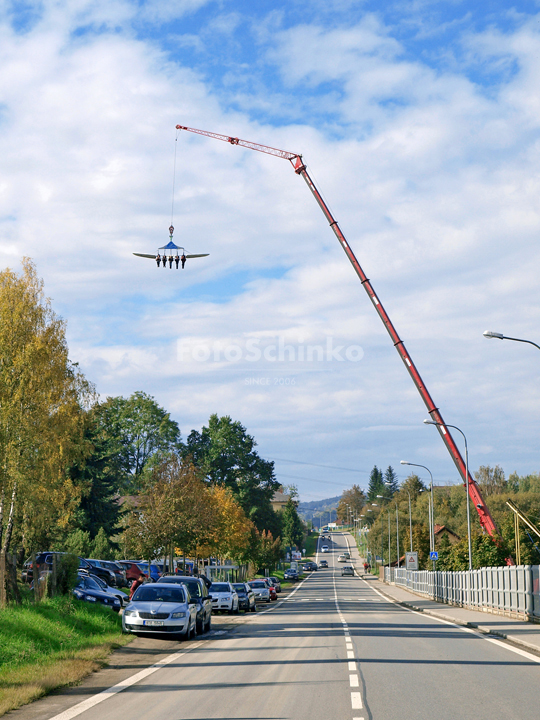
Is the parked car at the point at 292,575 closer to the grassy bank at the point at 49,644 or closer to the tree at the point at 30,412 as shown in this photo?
the tree at the point at 30,412

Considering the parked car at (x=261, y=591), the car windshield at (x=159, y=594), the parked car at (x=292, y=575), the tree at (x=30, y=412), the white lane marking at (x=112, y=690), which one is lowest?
the parked car at (x=292, y=575)

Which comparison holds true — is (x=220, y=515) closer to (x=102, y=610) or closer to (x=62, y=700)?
(x=102, y=610)

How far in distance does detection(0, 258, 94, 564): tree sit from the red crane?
80.7ft

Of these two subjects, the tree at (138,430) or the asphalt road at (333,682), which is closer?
the asphalt road at (333,682)

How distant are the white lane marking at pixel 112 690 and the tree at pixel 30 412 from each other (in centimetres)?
780

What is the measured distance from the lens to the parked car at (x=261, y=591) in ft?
157

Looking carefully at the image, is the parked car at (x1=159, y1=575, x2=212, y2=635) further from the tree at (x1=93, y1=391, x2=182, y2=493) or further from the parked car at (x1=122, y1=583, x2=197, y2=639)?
the tree at (x1=93, y1=391, x2=182, y2=493)

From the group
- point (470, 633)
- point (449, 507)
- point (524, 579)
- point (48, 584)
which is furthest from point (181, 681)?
point (449, 507)

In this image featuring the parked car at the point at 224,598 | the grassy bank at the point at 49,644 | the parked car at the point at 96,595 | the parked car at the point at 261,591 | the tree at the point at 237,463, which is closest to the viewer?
the grassy bank at the point at 49,644

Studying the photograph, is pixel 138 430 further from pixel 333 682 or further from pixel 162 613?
pixel 333 682

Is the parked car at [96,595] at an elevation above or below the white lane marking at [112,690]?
below

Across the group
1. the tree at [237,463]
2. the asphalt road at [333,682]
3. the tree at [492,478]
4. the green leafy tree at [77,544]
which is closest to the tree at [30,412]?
the asphalt road at [333,682]

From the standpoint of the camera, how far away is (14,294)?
22.7 meters

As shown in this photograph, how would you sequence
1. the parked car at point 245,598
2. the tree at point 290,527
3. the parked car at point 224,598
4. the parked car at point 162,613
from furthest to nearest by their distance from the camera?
1. the tree at point 290,527
2. the parked car at point 245,598
3. the parked car at point 224,598
4. the parked car at point 162,613
